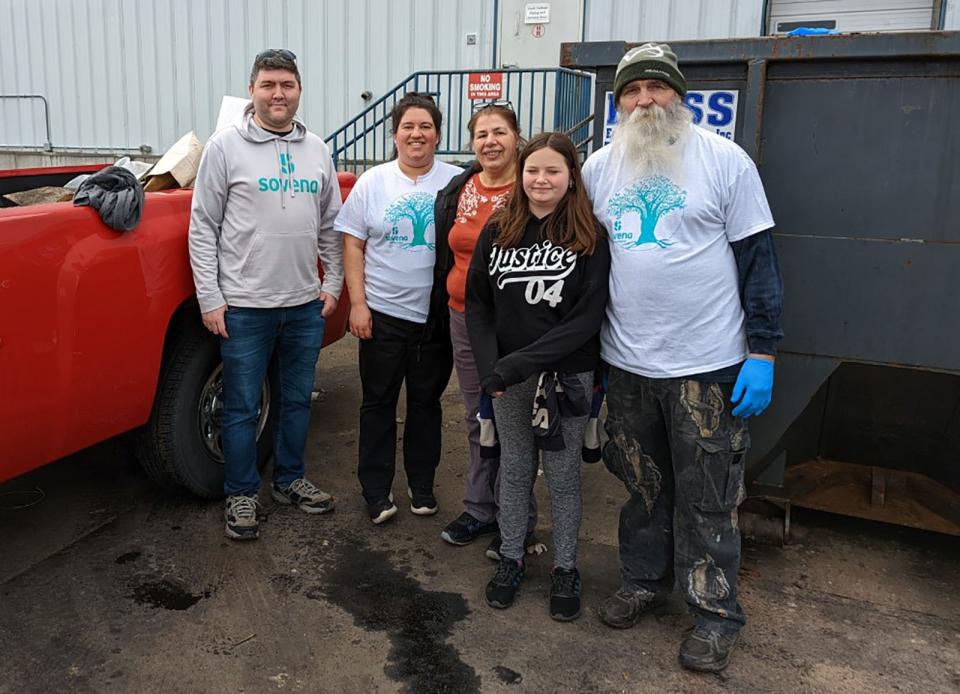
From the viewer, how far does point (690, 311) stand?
2.53m

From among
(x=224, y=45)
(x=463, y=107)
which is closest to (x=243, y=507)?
(x=463, y=107)

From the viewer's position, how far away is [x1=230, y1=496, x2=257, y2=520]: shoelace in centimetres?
345

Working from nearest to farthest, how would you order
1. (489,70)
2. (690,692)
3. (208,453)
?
(690,692)
(208,453)
(489,70)

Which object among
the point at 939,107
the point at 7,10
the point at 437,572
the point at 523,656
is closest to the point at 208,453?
the point at 437,572

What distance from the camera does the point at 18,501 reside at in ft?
12.4

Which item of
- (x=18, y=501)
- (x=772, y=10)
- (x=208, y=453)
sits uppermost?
(x=772, y=10)

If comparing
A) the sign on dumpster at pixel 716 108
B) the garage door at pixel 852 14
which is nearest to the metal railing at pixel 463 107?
the garage door at pixel 852 14

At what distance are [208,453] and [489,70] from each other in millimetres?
6806

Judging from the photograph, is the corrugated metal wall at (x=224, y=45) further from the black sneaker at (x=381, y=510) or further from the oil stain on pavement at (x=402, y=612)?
the oil stain on pavement at (x=402, y=612)

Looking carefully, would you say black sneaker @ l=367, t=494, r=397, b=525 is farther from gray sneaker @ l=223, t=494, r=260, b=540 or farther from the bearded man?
the bearded man

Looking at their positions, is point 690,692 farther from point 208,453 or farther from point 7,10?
point 7,10

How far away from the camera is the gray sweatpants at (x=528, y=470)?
112 inches

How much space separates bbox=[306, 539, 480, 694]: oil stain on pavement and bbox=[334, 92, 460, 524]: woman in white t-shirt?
40 centimetres

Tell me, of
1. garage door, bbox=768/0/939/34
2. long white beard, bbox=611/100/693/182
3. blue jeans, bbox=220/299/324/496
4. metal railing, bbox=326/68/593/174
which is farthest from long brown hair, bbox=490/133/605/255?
garage door, bbox=768/0/939/34
